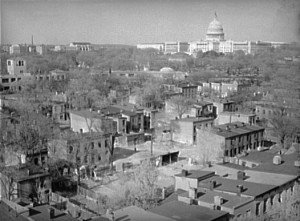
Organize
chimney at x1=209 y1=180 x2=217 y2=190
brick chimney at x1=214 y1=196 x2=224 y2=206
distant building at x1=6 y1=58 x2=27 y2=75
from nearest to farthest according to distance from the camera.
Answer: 1. brick chimney at x1=214 y1=196 x2=224 y2=206
2. chimney at x1=209 y1=180 x2=217 y2=190
3. distant building at x1=6 y1=58 x2=27 y2=75

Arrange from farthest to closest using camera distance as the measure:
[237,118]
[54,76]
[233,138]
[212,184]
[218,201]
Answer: [54,76]
[237,118]
[233,138]
[212,184]
[218,201]

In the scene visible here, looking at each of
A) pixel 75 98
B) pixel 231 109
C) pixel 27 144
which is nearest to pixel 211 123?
pixel 231 109

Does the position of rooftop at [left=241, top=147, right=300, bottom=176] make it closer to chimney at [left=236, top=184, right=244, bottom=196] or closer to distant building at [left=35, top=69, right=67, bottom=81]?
chimney at [left=236, top=184, right=244, bottom=196]

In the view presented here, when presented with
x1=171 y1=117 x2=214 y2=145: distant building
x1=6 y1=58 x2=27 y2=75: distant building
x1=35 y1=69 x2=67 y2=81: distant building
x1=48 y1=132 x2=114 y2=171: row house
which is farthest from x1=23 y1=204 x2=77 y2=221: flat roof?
x1=35 y1=69 x2=67 y2=81: distant building

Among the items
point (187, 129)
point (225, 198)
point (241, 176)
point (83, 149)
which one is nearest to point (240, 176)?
point (241, 176)

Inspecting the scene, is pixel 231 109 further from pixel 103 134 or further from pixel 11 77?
pixel 11 77

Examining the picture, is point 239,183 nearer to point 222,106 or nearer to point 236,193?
point 236,193
